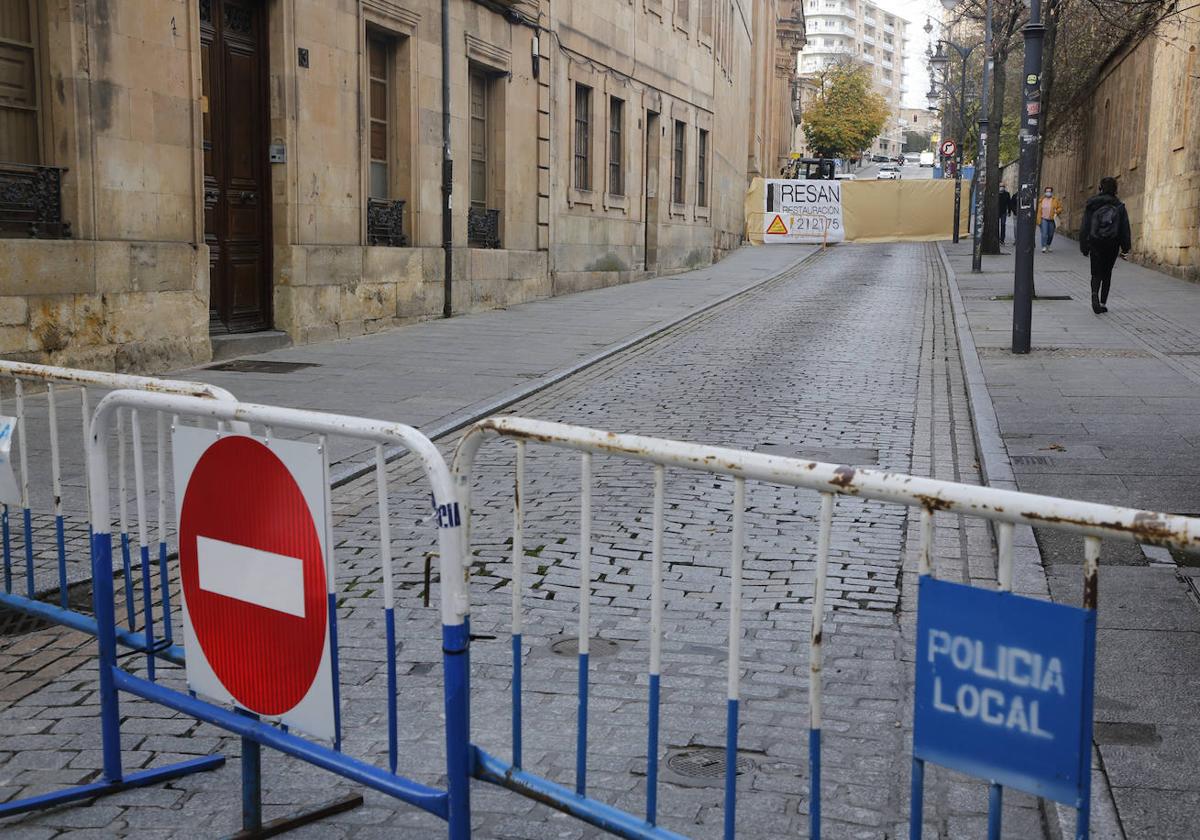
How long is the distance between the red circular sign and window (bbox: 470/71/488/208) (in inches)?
693

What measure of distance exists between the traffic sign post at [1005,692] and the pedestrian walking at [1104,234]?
55.6 feet

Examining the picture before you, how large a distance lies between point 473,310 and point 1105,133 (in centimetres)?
2618

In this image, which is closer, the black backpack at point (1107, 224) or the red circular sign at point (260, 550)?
the red circular sign at point (260, 550)

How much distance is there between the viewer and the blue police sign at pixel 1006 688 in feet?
7.27

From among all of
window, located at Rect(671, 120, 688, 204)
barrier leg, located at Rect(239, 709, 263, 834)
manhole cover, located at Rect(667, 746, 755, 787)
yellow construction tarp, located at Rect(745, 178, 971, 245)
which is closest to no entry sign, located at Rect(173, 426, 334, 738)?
barrier leg, located at Rect(239, 709, 263, 834)

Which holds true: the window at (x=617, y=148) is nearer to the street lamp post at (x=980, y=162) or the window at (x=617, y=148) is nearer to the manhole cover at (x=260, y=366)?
the street lamp post at (x=980, y=162)

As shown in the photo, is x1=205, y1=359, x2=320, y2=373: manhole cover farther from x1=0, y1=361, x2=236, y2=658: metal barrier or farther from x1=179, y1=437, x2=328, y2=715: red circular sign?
x1=179, y1=437, x2=328, y2=715: red circular sign

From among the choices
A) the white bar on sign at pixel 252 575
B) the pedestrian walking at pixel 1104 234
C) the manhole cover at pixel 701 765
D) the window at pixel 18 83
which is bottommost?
the manhole cover at pixel 701 765

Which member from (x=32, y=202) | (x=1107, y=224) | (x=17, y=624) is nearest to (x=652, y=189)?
(x=1107, y=224)

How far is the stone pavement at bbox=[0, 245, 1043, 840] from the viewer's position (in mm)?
3559

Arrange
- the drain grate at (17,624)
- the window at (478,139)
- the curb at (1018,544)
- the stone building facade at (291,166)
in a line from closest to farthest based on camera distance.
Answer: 1. the curb at (1018,544)
2. the drain grate at (17,624)
3. the stone building facade at (291,166)
4. the window at (478,139)

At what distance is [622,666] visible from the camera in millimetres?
4648

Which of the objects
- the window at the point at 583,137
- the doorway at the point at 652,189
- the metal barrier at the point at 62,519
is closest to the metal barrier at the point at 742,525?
the metal barrier at the point at 62,519

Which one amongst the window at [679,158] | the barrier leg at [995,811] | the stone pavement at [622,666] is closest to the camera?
the barrier leg at [995,811]
